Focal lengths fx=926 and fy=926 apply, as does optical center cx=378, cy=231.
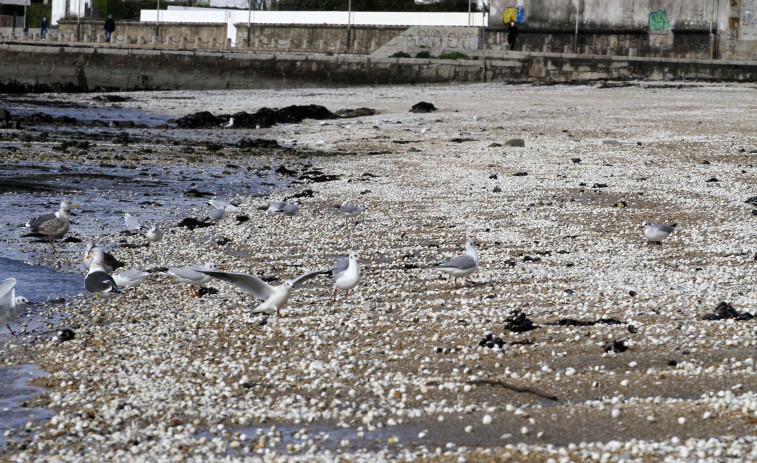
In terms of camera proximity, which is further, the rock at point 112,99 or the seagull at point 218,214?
the rock at point 112,99

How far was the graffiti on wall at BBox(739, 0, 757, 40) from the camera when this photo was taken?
42.8 m

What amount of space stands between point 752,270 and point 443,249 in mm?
3103

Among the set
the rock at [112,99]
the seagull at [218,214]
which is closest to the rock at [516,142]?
the seagull at [218,214]

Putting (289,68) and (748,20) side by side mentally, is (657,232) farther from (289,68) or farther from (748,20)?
(289,68)

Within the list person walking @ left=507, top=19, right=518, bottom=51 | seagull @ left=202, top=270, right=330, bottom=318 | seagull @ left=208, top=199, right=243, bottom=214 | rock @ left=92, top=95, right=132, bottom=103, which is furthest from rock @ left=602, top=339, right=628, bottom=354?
person walking @ left=507, top=19, right=518, bottom=51

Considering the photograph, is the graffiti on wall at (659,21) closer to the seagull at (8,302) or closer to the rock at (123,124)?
the rock at (123,124)

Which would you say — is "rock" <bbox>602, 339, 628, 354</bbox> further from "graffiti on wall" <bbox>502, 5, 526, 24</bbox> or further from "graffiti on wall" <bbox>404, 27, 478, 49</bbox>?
"graffiti on wall" <bbox>502, 5, 526, 24</bbox>

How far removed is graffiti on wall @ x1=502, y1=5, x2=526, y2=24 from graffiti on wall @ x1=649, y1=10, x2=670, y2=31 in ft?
20.3

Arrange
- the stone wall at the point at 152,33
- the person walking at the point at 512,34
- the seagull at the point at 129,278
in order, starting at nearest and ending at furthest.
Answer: the seagull at the point at 129,278 < the person walking at the point at 512,34 < the stone wall at the point at 152,33

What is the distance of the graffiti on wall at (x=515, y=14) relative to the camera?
46406mm

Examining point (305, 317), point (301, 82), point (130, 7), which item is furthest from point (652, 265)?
point (130, 7)

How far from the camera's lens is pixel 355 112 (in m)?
28.8

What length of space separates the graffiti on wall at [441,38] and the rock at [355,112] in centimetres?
1841

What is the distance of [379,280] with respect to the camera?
8.46 metres
